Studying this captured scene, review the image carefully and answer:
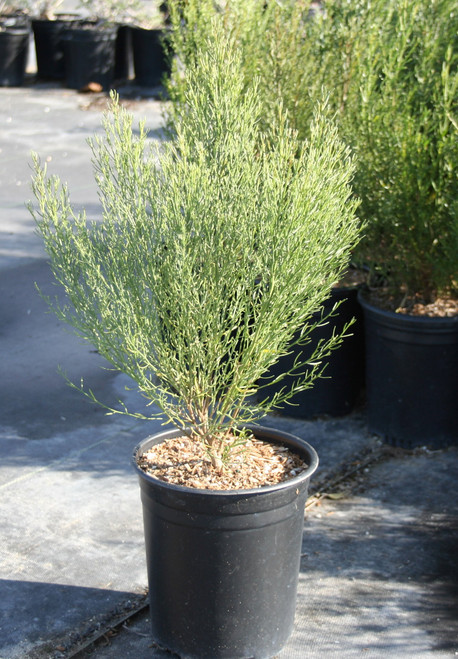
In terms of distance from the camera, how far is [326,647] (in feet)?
10.8

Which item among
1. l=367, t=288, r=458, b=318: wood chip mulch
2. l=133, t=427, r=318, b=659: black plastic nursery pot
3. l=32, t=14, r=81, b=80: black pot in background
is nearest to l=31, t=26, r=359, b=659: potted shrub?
l=133, t=427, r=318, b=659: black plastic nursery pot

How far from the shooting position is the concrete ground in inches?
132

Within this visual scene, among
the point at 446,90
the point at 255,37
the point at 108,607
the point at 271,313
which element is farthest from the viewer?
the point at 255,37

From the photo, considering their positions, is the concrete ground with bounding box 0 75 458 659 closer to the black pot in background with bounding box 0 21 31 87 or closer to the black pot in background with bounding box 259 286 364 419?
the black pot in background with bounding box 259 286 364 419

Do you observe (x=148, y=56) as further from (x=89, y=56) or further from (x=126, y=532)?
(x=126, y=532)

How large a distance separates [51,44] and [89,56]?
1.31 m

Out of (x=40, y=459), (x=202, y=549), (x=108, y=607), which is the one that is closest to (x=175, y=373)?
(x=202, y=549)

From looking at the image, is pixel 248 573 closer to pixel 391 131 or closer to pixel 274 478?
pixel 274 478

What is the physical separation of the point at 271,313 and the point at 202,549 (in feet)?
2.84

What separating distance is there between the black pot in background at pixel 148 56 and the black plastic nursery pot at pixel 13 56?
1.97m

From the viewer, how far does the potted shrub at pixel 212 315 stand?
2.90m

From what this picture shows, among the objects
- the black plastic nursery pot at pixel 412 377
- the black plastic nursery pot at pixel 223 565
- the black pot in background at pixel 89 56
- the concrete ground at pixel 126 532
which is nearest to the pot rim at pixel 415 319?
the black plastic nursery pot at pixel 412 377

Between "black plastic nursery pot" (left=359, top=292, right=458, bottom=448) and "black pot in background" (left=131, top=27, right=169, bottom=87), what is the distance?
11.6 metres

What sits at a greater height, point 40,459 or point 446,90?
point 446,90
